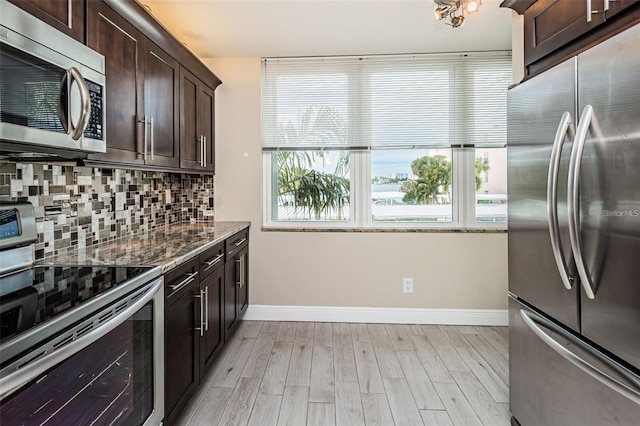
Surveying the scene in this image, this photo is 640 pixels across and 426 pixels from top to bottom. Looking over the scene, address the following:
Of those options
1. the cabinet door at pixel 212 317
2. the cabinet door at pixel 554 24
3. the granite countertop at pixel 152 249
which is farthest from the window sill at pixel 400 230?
the cabinet door at pixel 554 24

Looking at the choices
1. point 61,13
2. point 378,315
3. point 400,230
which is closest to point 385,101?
point 400,230

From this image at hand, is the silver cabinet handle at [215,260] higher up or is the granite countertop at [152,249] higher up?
the granite countertop at [152,249]

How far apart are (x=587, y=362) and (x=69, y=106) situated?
2.09m

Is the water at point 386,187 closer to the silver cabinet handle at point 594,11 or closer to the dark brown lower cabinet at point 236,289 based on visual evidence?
the dark brown lower cabinet at point 236,289

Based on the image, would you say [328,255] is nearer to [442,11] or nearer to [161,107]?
[161,107]

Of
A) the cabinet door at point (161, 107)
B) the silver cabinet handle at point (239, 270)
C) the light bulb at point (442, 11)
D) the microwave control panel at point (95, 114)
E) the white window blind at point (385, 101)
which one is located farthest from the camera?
the white window blind at point (385, 101)

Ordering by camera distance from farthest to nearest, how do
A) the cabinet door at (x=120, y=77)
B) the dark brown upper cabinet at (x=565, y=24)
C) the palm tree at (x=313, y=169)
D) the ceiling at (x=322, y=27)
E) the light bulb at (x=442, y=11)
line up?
the palm tree at (x=313, y=169)
the ceiling at (x=322, y=27)
the light bulb at (x=442, y=11)
the cabinet door at (x=120, y=77)
the dark brown upper cabinet at (x=565, y=24)

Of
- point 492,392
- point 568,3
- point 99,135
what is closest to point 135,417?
point 99,135

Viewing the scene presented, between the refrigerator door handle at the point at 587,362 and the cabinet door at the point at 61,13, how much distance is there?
2305mm

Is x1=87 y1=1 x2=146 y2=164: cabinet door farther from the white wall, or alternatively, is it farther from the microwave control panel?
the white wall

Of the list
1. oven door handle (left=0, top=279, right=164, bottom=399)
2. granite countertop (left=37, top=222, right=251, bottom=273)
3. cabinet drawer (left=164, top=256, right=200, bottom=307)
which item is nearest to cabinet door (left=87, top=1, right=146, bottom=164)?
granite countertop (left=37, top=222, right=251, bottom=273)

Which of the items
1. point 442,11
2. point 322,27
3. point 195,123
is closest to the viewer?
point 442,11

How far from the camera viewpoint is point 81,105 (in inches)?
51.3

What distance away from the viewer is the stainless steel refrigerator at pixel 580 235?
1.09 m
